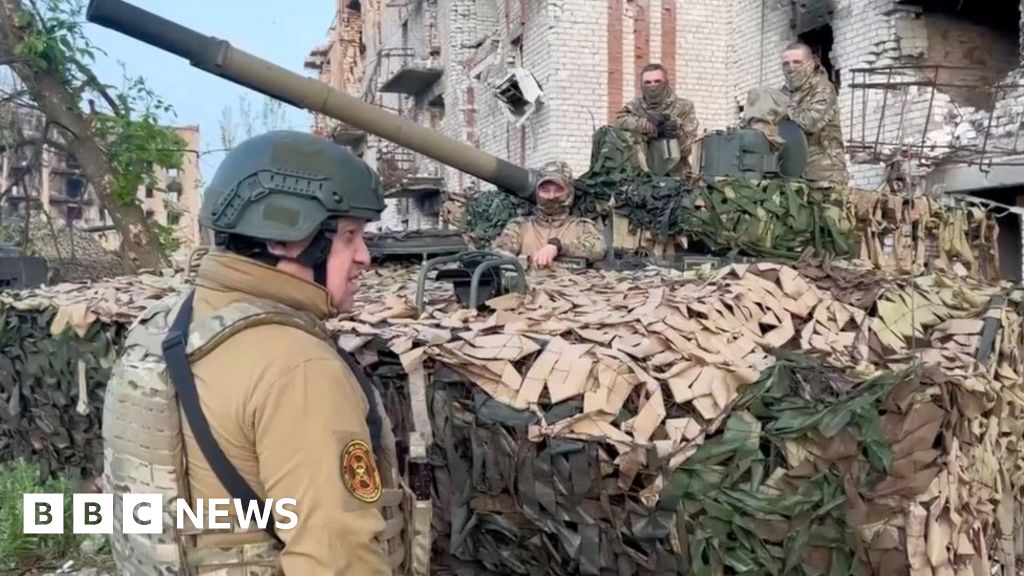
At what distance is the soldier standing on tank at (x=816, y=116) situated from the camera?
261 inches

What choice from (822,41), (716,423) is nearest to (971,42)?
(822,41)

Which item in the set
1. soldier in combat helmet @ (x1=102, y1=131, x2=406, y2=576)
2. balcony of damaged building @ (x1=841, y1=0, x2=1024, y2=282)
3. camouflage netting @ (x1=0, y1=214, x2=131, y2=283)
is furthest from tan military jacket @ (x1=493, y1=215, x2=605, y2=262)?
balcony of damaged building @ (x1=841, y1=0, x2=1024, y2=282)

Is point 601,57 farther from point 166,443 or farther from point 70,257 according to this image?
point 166,443

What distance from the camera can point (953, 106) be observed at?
11.2 meters

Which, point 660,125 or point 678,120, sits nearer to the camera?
point 660,125

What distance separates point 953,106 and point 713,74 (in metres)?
4.76

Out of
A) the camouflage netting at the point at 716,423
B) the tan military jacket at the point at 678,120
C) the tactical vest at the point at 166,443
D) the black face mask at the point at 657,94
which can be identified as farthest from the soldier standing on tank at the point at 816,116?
the tactical vest at the point at 166,443

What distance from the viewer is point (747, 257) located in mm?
5422

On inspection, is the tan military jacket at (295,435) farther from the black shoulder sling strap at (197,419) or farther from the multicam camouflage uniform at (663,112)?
the multicam camouflage uniform at (663,112)

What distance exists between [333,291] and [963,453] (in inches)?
81.5

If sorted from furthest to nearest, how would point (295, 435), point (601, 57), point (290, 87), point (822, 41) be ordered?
1. point (601, 57)
2. point (822, 41)
3. point (290, 87)
4. point (295, 435)

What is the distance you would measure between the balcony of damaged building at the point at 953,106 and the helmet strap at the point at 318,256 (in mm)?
8557

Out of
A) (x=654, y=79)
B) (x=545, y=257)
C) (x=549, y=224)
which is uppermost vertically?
(x=654, y=79)

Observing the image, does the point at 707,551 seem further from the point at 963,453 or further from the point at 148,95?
the point at 148,95
